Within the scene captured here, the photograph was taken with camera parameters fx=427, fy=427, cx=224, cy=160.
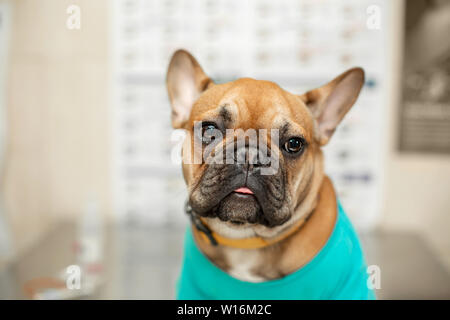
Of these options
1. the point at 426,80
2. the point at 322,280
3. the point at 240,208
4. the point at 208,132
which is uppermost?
the point at 426,80

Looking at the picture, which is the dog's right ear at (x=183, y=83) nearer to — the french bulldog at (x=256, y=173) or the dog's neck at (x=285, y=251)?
the french bulldog at (x=256, y=173)

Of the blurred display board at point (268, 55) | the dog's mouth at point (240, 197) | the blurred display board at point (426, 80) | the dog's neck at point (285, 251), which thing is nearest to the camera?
the dog's mouth at point (240, 197)

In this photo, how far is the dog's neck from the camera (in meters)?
0.68

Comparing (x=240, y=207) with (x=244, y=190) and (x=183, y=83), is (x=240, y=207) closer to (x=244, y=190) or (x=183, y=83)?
(x=244, y=190)

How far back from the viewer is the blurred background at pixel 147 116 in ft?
2.74

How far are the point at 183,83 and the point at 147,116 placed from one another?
0.41 m

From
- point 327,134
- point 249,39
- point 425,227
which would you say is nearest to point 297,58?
point 249,39

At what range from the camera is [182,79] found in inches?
26.5

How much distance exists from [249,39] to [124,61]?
30cm

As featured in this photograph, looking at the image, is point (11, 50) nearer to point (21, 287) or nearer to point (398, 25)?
point (21, 287)

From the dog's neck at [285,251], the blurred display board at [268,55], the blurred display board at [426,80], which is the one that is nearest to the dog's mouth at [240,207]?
the dog's neck at [285,251]

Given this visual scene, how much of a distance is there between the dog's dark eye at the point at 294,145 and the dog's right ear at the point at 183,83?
0.16m

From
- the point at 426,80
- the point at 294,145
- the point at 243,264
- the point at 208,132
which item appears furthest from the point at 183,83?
the point at 426,80

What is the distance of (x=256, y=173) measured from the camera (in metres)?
0.57
